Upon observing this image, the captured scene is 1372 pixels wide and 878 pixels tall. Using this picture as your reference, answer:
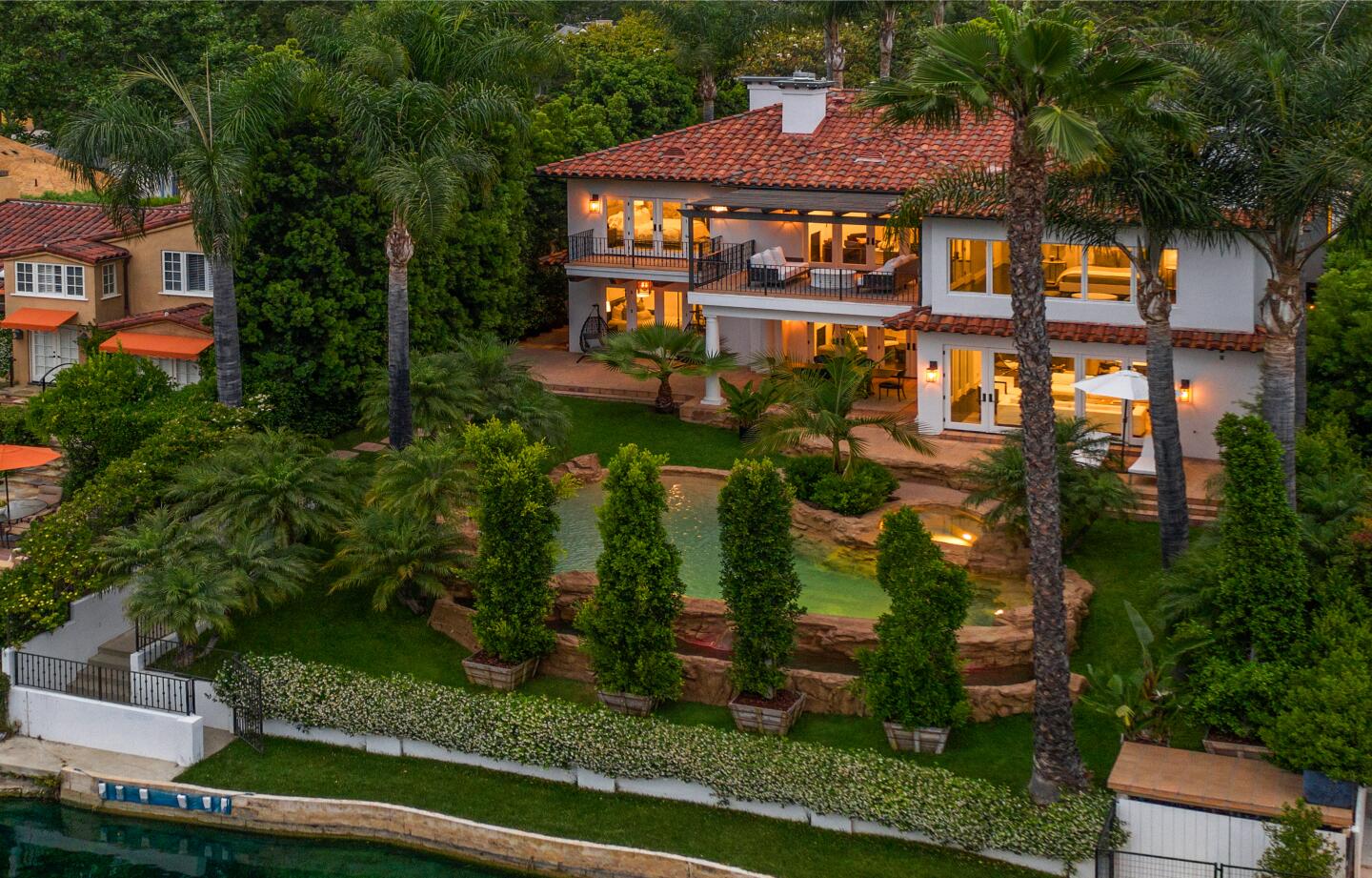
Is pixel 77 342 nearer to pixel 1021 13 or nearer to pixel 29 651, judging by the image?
pixel 29 651

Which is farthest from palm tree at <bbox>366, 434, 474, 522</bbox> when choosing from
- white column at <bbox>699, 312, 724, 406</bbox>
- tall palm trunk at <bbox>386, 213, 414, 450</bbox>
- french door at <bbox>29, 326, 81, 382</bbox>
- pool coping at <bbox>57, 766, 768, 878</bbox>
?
french door at <bbox>29, 326, 81, 382</bbox>

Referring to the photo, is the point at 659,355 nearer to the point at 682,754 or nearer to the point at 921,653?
the point at 682,754

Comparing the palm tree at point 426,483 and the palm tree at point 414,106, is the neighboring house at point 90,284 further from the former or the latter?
the palm tree at point 426,483

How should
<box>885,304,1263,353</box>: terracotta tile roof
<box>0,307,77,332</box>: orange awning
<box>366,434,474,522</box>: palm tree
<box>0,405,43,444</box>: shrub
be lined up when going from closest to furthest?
<box>366,434,474,522</box>: palm tree → <box>885,304,1263,353</box>: terracotta tile roof → <box>0,405,43,444</box>: shrub → <box>0,307,77,332</box>: orange awning

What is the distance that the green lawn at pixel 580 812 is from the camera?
25.8 metres

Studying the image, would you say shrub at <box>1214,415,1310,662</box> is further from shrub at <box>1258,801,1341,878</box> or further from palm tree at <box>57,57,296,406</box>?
palm tree at <box>57,57,296,406</box>

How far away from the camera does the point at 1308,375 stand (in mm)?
34562

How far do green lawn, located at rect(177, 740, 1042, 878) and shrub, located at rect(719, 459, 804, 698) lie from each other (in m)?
2.68

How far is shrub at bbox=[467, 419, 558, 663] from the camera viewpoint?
2998 cm

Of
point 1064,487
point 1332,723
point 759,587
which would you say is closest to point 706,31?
point 1064,487

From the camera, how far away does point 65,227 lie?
48.9 meters

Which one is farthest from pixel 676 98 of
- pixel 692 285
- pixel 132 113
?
pixel 132 113

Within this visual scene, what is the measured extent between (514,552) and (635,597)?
102 inches

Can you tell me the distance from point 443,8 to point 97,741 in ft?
57.3
